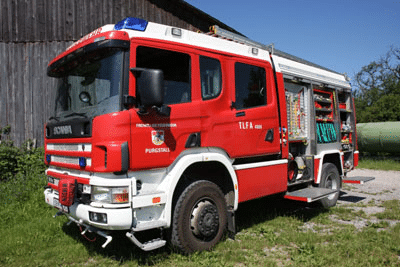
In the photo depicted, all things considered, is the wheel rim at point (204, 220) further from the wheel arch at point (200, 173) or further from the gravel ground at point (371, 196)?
the gravel ground at point (371, 196)

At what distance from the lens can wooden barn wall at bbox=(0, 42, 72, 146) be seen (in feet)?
29.9

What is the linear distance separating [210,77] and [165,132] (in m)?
1.13

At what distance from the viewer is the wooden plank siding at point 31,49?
9156 mm

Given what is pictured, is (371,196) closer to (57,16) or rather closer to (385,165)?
(385,165)

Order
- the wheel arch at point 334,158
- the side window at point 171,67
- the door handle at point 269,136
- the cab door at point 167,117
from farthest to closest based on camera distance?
the wheel arch at point 334,158
the door handle at point 269,136
the side window at point 171,67
the cab door at point 167,117

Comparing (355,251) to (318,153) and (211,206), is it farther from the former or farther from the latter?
(318,153)

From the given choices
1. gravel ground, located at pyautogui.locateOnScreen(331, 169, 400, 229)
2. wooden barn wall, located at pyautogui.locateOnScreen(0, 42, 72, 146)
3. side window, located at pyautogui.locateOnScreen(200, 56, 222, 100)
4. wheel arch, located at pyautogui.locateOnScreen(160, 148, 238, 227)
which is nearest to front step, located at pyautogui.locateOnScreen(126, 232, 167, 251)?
wheel arch, located at pyautogui.locateOnScreen(160, 148, 238, 227)

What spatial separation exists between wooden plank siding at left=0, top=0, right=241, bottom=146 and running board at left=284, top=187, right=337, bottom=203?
6.90 metres

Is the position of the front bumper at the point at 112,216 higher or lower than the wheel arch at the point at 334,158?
lower

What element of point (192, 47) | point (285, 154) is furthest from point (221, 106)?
point (285, 154)

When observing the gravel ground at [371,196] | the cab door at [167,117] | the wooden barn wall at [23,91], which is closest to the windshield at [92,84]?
the cab door at [167,117]

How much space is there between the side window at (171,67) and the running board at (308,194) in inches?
109

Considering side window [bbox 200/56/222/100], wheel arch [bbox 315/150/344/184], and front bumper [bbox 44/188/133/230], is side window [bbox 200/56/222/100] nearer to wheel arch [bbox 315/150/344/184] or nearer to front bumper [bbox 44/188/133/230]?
front bumper [bbox 44/188/133/230]

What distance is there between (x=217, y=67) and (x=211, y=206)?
1.92 m
